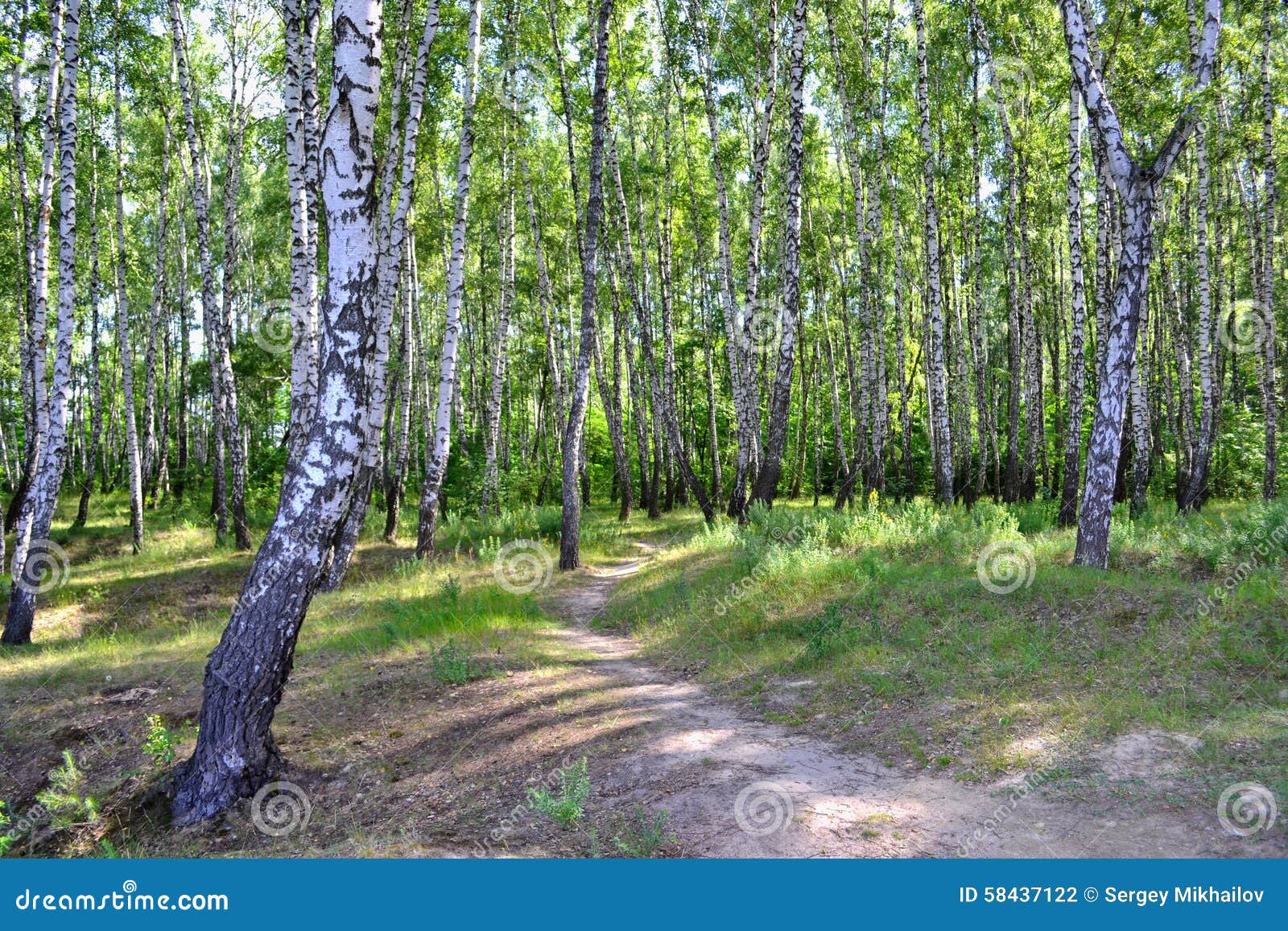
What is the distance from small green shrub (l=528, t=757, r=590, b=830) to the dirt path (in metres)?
0.25

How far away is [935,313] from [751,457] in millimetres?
6502

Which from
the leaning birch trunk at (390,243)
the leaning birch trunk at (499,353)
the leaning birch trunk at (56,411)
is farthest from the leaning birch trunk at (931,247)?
the leaning birch trunk at (56,411)

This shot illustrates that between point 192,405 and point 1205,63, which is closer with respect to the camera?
point 1205,63

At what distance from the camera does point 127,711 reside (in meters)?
6.79

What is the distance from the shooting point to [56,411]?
32.1 feet

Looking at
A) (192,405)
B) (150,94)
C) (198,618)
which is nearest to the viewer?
(198,618)

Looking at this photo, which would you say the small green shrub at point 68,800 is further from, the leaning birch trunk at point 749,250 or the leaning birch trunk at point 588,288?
the leaning birch trunk at point 749,250

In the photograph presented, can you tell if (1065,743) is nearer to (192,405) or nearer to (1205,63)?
(1205,63)

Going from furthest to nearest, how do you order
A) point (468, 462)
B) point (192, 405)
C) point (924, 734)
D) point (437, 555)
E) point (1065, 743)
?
point (192, 405)
point (468, 462)
point (437, 555)
point (924, 734)
point (1065, 743)

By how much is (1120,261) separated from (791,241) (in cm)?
509

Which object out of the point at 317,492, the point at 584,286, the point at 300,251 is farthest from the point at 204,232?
the point at 317,492

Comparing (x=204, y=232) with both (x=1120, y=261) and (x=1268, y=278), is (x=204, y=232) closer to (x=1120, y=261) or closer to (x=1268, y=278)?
(x=1120, y=261)

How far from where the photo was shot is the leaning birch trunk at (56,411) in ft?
31.8

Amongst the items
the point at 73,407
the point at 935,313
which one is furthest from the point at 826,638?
the point at 73,407
